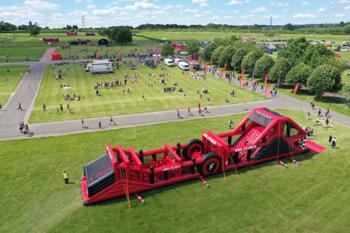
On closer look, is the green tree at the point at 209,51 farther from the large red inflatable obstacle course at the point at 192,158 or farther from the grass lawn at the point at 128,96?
the large red inflatable obstacle course at the point at 192,158

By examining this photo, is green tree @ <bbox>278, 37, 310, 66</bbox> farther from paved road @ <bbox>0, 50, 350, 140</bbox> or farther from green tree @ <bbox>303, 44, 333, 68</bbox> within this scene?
paved road @ <bbox>0, 50, 350, 140</bbox>

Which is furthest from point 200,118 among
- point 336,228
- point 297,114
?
point 336,228

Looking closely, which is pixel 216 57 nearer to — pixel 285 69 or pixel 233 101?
pixel 285 69

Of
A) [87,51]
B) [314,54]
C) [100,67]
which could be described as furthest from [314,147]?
[87,51]

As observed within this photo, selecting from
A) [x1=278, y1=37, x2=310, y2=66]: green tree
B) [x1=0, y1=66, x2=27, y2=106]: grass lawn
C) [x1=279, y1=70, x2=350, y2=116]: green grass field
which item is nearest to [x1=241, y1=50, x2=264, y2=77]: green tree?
[x1=278, y1=37, x2=310, y2=66]: green tree

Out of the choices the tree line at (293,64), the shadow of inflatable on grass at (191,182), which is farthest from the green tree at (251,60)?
the shadow of inflatable on grass at (191,182)
